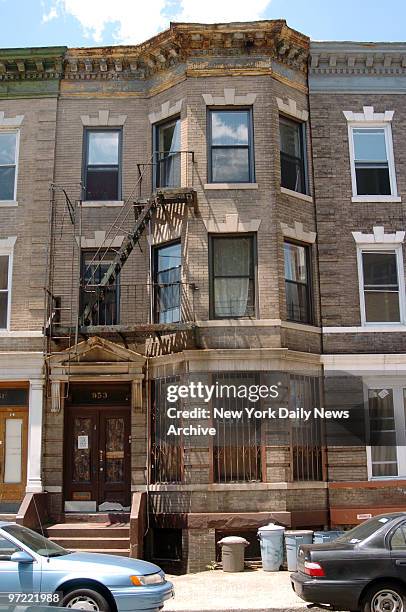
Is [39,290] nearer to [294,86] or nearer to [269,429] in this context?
[269,429]

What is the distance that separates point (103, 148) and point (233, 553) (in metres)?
9.91

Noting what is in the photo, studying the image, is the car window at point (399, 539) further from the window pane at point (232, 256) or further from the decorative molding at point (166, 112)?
the decorative molding at point (166, 112)

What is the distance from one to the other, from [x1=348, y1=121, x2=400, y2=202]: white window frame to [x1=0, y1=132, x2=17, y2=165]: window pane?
8.24 m

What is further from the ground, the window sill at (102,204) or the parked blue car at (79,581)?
the window sill at (102,204)

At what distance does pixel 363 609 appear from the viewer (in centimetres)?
943

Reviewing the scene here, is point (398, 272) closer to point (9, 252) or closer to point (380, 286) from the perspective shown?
point (380, 286)

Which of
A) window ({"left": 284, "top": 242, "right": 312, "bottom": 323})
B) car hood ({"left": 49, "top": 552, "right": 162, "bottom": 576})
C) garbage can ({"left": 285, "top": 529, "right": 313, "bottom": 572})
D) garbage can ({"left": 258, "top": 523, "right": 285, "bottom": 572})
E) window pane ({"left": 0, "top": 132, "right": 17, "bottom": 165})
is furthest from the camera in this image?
window pane ({"left": 0, "top": 132, "right": 17, "bottom": 165})

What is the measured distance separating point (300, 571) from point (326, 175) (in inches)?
401

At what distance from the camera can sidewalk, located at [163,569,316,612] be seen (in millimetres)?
Result: 10852

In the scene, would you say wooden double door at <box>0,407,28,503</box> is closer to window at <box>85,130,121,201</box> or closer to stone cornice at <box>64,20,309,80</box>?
window at <box>85,130,121,201</box>

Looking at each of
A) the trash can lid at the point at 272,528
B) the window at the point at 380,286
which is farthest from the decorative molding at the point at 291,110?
the trash can lid at the point at 272,528

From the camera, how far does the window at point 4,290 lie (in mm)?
16875

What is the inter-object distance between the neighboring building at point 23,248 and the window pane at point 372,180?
7446 millimetres

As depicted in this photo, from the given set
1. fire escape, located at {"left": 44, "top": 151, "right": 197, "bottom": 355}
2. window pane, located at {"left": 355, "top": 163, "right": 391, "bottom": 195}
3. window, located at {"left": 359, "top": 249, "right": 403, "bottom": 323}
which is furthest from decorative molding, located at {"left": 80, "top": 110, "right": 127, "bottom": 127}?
window, located at {"left": 359, "top": 249, "right": 403, "bottom": 323}
